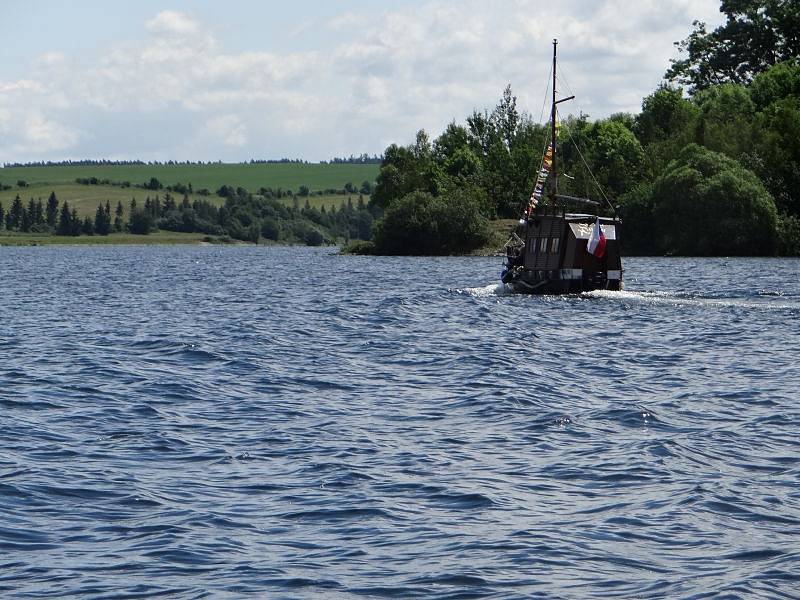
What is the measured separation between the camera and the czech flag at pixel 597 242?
66.5m

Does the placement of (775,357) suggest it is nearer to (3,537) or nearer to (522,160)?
(3,537)

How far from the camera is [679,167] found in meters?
133

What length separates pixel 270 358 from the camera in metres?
37.5

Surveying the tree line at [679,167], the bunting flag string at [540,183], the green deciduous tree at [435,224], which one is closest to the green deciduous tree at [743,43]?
the tree line at [679,167]

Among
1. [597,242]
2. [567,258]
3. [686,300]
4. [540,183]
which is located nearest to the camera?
[686,300]

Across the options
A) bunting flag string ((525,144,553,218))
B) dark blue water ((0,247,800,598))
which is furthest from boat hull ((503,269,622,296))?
dark blue water ((0,247,800,598))

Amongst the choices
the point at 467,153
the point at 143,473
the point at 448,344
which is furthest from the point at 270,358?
the point at 467,153

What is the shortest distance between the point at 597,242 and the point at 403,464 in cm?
4780

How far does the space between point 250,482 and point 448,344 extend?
2270cm

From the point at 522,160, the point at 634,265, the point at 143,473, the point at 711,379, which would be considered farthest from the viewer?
the point at 522,160

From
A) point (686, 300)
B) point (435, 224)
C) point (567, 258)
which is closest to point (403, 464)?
point (686, 300)

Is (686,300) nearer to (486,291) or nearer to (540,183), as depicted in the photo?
(486,291)

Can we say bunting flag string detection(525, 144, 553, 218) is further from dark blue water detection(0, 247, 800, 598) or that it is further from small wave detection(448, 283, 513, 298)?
dark blue water detection(0, 247, 800, 598)

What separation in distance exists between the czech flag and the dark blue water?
2129 cm
